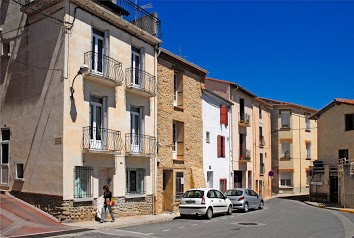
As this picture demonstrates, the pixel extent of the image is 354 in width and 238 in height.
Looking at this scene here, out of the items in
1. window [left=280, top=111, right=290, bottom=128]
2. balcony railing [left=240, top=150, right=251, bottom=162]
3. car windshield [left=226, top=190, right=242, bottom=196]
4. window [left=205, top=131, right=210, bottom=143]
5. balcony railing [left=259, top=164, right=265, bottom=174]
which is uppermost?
window [left=280, top=111, right=290, bottom=128]

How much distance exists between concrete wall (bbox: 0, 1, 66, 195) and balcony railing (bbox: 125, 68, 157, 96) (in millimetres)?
4196

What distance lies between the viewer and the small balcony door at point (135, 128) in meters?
21.7

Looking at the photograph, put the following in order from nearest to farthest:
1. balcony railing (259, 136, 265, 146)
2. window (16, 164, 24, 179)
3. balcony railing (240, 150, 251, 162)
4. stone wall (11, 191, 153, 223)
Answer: stone wall (11, 191, 153, 223) < window (16, 164, 24, 179) < balcony railing (240, 150, 251, 162) < balcony railing (259, 136, 265, 146)

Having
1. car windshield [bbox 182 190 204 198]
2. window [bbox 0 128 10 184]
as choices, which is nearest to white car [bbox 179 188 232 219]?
car windshield [bbox 182 190 204 198]

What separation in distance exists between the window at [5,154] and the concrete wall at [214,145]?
13.3 metres

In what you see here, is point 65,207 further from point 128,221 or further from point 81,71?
Answer: point 81,71

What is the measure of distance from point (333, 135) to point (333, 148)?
1140 millimetres

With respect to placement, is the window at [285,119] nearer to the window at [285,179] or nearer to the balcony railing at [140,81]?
the window at [285,179]

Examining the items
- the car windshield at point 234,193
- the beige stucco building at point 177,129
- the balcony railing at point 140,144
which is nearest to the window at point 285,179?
the beige stucco building at point 177,129

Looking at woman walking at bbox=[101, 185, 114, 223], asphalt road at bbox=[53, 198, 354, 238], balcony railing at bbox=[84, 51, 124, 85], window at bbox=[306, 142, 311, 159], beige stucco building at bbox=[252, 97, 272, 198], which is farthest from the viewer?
window at bbox=[306, 142, 311, 159]

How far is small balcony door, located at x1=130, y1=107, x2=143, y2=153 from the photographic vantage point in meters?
21.7

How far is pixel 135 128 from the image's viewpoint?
2212 centimetres

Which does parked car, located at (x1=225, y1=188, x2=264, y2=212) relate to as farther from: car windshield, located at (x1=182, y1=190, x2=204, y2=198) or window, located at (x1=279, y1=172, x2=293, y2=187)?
window, located at (x1=279, y1=172, x2=293, y2=187)

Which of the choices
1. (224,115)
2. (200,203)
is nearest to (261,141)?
(224,115)
